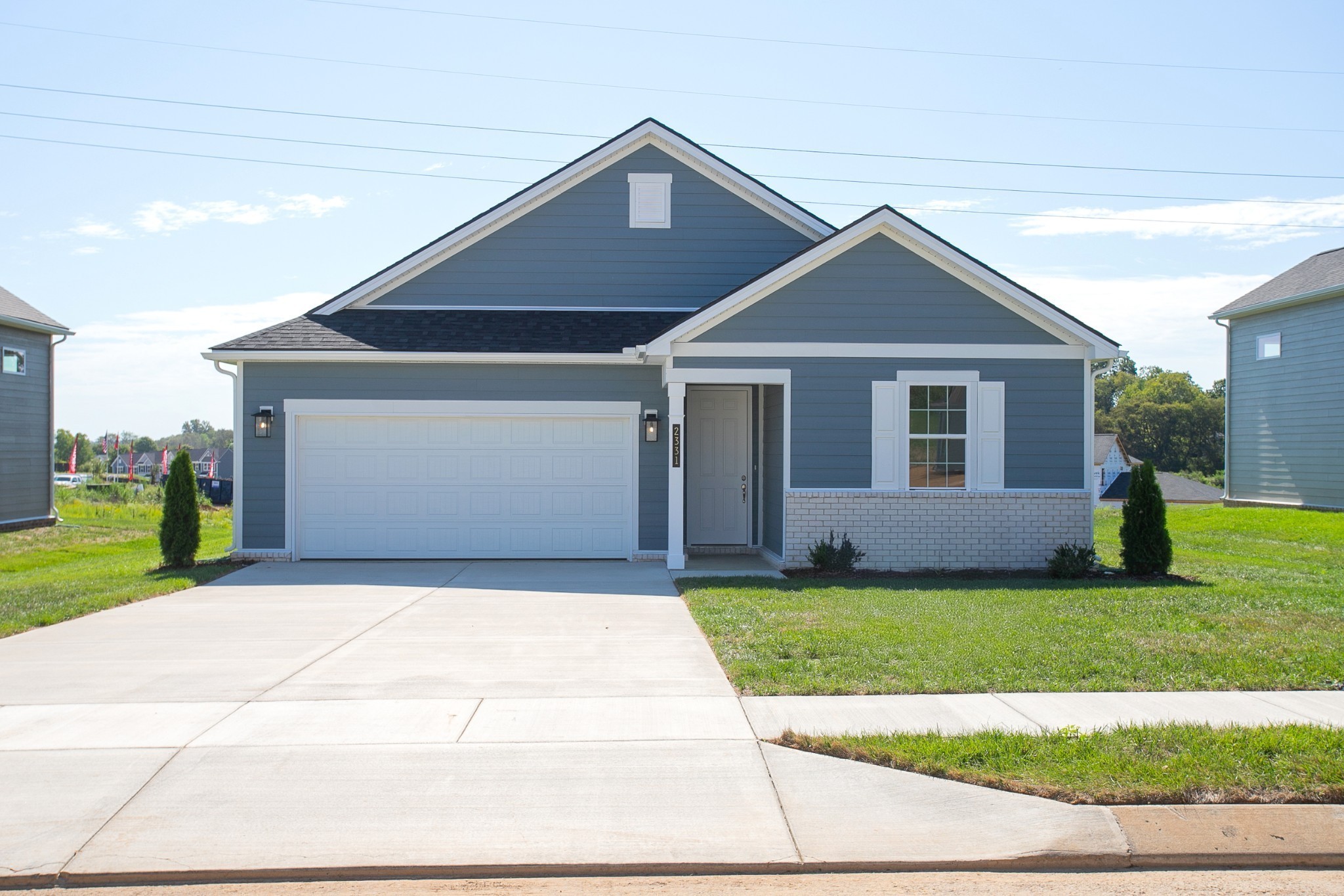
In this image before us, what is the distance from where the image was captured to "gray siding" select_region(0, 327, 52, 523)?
73.6ft

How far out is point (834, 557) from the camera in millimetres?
13250

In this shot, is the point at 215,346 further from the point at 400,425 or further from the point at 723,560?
the point at 723,560

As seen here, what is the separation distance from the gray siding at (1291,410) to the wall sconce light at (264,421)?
74.5 ft

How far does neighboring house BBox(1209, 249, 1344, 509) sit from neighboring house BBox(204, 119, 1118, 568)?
13.4m

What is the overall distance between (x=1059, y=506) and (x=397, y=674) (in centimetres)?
974

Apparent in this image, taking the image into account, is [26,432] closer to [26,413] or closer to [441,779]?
[26,413]

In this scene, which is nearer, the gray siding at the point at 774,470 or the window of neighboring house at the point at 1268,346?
the gray siding at the point at 774,470

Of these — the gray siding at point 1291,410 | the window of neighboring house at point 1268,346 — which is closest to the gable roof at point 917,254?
the gray siding at point 1291,410

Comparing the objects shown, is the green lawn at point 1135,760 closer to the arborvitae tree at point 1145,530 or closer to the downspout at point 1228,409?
the arborvitae tree at point 1145,530

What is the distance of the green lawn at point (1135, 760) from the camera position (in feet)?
16.3

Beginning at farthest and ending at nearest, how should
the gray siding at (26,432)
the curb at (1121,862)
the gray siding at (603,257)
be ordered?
1. the gray siding at (26,432)
2. the gray siding at (603,257)
3. the curb at (1121,862)

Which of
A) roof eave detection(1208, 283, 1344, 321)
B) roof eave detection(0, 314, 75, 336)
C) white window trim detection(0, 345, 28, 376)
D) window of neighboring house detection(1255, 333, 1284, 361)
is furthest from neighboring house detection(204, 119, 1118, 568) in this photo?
window of neighboring house detection(1255, 333, 1284, 361)

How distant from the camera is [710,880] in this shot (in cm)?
426

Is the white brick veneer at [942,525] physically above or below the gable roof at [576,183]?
below
